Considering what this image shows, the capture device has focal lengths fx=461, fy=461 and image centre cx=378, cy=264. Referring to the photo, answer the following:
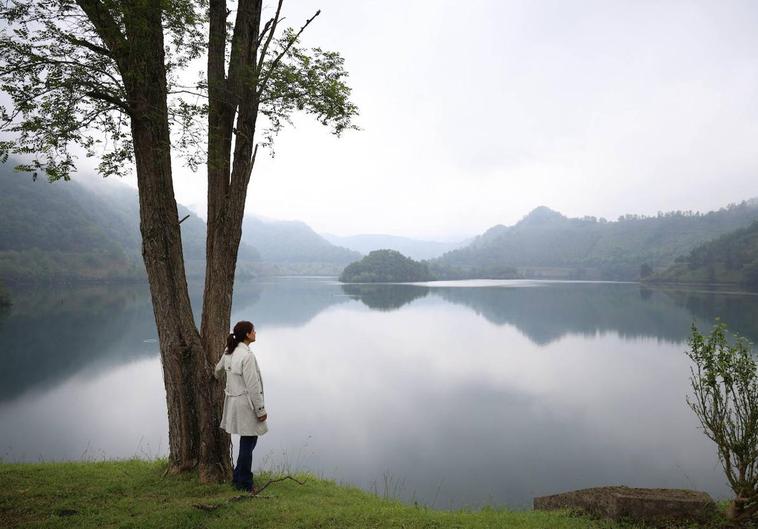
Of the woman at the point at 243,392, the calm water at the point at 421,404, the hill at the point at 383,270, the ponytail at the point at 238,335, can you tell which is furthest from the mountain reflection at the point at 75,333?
the hill at the point at 383,270

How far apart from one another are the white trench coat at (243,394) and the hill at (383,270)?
12543 centimetres

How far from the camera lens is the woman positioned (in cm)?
545

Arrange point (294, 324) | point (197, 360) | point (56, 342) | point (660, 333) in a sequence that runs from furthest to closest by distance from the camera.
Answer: point (294, 324) → point (660, 333) → point (56, 342) → point (197, 360)

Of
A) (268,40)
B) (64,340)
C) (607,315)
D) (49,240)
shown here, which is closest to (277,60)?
(268,40)

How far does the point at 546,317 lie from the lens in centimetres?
5259

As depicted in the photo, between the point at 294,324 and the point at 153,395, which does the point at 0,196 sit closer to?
the point at 294,324

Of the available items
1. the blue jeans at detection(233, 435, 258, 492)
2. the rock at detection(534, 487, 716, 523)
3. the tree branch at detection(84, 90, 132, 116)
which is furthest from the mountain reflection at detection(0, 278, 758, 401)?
the tree branch at detection(84, 90, 132, 116)

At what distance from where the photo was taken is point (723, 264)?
10712cm

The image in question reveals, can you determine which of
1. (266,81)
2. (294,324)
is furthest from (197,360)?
(294,324)

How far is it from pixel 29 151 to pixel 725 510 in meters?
9.26

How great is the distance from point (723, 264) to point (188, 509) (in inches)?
5162

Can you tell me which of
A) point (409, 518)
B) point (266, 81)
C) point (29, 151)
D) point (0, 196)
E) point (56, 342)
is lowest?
point (56, 342)

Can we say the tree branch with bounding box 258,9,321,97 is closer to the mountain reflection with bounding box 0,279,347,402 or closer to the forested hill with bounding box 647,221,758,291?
the mountain reflection with bounding box 0,279,347,402

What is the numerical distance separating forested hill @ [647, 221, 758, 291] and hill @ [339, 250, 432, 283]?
65.0 metres
